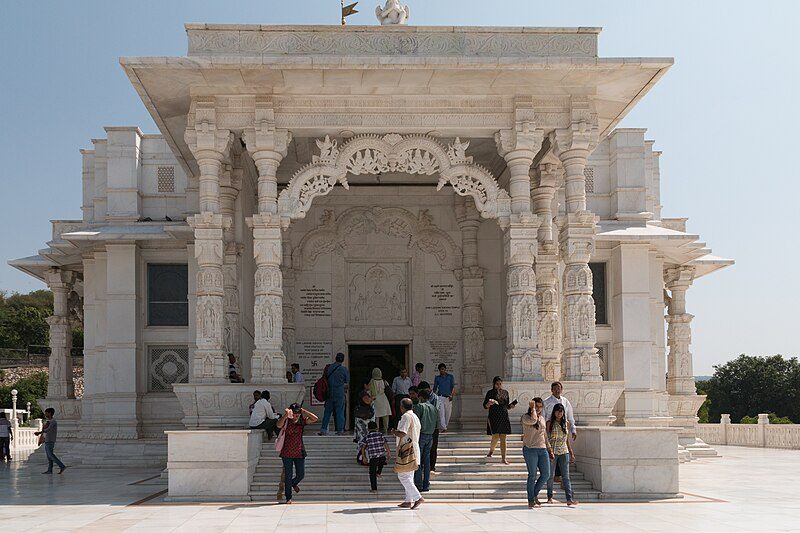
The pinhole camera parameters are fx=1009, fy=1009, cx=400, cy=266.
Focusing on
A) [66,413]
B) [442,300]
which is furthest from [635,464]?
[66,413]

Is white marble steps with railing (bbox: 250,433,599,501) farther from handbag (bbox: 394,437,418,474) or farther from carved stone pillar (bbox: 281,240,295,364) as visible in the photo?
carved stone pillar (bbox: 281,240,295,364)

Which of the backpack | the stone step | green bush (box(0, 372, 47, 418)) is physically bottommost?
green bush (box(0, 372, 47, 418))

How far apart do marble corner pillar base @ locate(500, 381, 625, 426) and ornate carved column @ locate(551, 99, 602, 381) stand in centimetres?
27

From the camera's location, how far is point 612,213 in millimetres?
24000

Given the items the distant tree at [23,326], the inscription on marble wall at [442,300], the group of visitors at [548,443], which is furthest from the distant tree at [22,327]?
the group of visitors at [548,443]

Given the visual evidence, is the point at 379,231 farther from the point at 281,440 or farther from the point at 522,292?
the point at 281,440

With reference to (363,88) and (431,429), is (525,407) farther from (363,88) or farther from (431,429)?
(363,88)

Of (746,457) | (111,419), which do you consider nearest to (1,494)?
(111,419)

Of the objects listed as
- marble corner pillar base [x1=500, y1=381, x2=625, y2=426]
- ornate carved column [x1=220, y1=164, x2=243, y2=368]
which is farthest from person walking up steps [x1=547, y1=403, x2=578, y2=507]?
ornate carved column [x1=220, y1=164, x2=243, y2=368]

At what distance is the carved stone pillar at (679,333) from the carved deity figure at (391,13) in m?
11.5

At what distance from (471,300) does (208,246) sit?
772cm

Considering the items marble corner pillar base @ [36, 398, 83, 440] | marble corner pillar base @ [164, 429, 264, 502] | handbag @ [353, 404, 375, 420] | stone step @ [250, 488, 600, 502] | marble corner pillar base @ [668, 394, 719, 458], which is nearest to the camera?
marble corner pillar base @ [164, 429, 264, 502]

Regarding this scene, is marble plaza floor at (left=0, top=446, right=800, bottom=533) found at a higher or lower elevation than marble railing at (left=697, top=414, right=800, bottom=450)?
higher

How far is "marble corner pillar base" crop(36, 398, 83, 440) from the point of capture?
25266 mm
